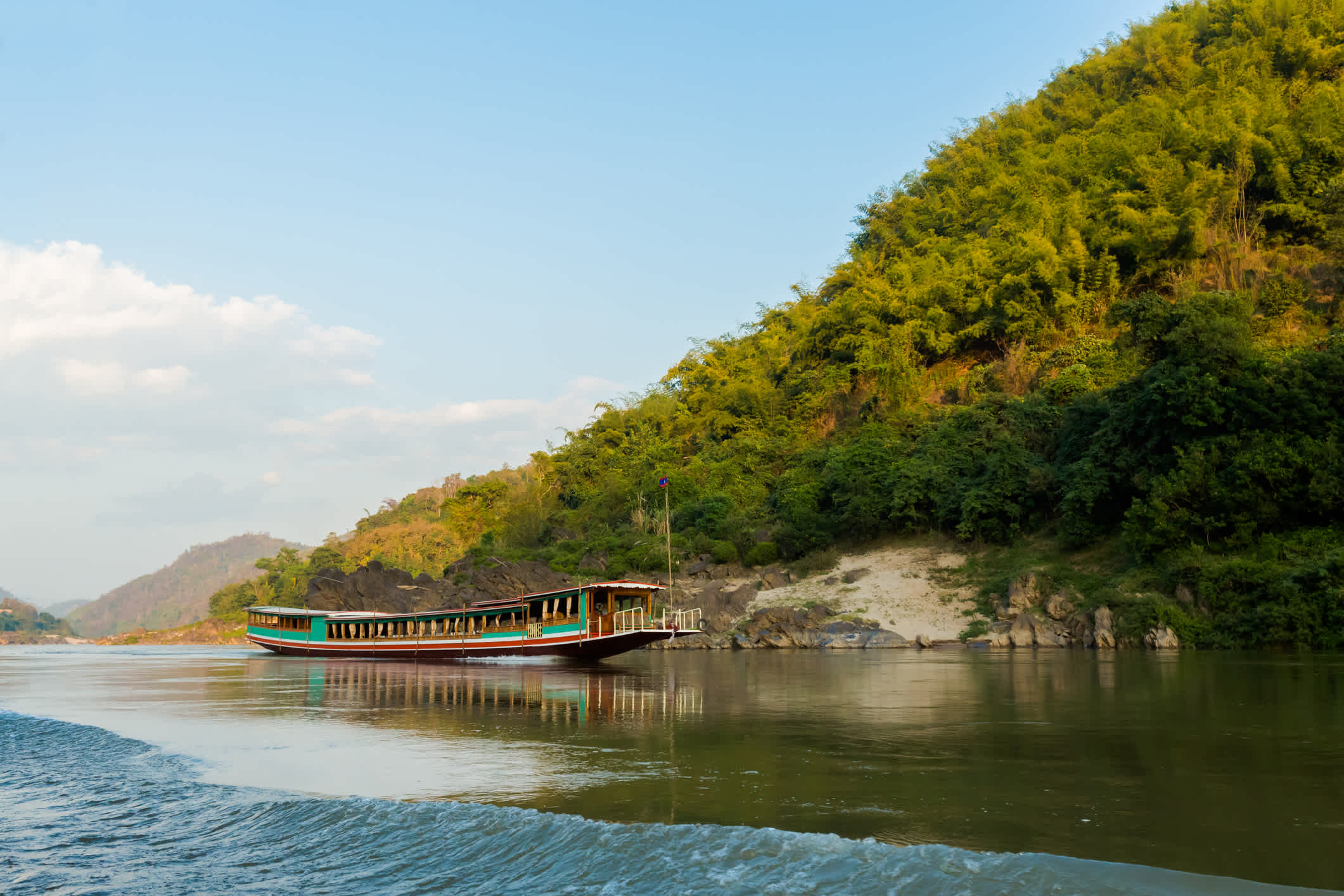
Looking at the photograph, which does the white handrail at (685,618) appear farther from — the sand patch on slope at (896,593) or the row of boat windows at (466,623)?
the sand patch on slope at (896,593)

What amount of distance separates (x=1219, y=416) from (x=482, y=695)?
73.1 ft

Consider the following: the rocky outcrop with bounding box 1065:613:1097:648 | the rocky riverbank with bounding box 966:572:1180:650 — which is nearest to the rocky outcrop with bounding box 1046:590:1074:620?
the rocky riverbank with bounding box 966:572:1180:650

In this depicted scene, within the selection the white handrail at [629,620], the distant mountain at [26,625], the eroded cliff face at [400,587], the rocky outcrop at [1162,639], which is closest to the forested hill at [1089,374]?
the rocky outcrop at [1162,639]

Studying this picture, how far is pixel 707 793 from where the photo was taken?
281 inches

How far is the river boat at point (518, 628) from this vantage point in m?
28.4

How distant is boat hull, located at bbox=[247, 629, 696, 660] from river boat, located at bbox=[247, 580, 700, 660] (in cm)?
3

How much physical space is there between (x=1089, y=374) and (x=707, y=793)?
33.0 m

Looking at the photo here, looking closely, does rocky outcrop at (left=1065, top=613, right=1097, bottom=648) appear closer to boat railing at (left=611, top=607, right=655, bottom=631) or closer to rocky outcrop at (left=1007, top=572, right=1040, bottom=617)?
rocky outcrop at (left=1007, top=572, right=1040, bottom=617)

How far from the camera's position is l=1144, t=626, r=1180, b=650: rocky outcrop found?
24.1 metres

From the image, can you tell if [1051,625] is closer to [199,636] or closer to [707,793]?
[707,793]

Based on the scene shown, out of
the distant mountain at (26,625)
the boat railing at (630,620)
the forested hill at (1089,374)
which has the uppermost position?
the forested hill at (1089,374)

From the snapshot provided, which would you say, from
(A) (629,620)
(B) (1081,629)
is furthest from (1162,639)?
(A) (629,620)

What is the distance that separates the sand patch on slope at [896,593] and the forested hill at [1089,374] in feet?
5.25

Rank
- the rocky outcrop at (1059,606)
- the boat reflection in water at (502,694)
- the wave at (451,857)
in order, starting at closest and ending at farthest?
the wave at (451,857) → the boat reflection in water at (502,694) → the rocky outcrop at (1059,606)
